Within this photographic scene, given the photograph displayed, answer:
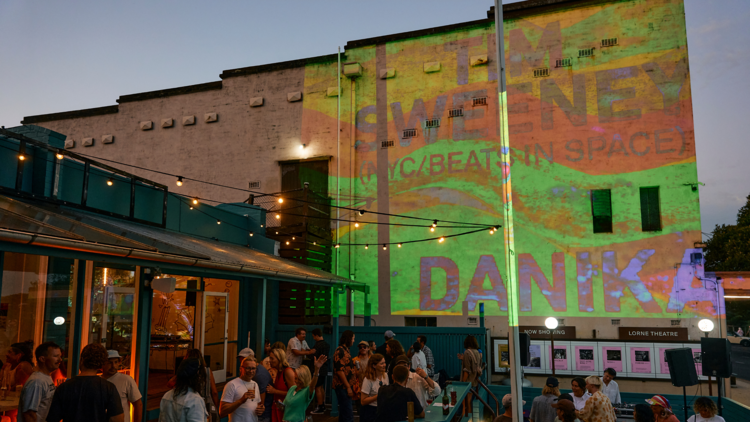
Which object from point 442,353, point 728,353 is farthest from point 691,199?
point 442,353

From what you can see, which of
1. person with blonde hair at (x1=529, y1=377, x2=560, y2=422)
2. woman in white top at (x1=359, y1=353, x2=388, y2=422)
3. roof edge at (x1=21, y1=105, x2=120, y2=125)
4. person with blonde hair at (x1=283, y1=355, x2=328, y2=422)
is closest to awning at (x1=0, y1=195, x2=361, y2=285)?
person with blonde hair at (x1=283, y1=355, x2=328, y2=422)

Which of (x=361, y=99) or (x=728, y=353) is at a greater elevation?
(x=361, y=99)

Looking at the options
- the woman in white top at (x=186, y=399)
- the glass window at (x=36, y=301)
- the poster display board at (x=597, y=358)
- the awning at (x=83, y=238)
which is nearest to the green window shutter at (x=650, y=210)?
the poster display board at (x=597, y=358)

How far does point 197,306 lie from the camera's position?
12.7 meters

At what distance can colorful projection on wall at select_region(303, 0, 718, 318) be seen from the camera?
52.0ft

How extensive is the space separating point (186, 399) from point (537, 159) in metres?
14.8

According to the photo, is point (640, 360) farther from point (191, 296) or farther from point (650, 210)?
point (191, 296)

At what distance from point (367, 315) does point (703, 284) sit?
399 inches

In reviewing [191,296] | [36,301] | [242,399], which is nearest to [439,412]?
[242,399]

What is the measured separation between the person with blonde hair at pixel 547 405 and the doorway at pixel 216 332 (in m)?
8.30

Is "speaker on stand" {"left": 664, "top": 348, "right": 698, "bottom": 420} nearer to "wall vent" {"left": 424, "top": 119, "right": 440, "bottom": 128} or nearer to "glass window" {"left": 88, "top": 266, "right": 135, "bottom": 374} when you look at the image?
"glass window" {"left": 88, "top": 266, "right": 135, "bottom": 374}

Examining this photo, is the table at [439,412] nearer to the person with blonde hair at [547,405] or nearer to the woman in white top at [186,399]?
the person with blonde hair at [547,405]

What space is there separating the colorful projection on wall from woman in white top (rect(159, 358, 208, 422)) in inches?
531

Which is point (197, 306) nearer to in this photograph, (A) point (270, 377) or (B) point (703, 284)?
(A) point (270, 377)
